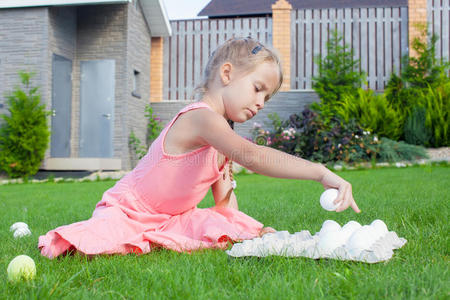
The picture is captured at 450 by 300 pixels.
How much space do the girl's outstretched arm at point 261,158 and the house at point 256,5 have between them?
17.6m

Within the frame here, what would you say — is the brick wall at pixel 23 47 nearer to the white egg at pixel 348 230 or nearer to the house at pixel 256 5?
the white egg at pixel 348 230

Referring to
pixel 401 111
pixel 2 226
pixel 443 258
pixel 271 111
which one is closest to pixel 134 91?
pixel 271 111

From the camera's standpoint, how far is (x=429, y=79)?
31.8 feet

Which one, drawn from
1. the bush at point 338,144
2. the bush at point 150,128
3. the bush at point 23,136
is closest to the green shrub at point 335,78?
the bush at point 338,144

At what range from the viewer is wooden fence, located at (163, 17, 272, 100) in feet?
36.6

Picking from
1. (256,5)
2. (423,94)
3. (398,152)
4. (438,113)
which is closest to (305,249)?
(398,152)

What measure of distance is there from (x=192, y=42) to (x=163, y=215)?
938 centimetres

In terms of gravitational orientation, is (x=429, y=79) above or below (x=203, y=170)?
above

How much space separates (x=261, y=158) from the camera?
5.99 ft

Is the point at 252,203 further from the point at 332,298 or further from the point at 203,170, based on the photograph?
the point at 332,298

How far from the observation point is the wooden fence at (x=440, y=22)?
34.7 feet

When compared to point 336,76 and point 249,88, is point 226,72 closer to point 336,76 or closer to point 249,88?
point 249,88

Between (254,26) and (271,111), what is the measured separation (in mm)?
2269

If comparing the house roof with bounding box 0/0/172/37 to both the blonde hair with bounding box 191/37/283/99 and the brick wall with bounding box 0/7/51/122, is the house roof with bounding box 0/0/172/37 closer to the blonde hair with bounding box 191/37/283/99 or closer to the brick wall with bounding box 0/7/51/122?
the brick wall with bounding box 0/7/51/122
